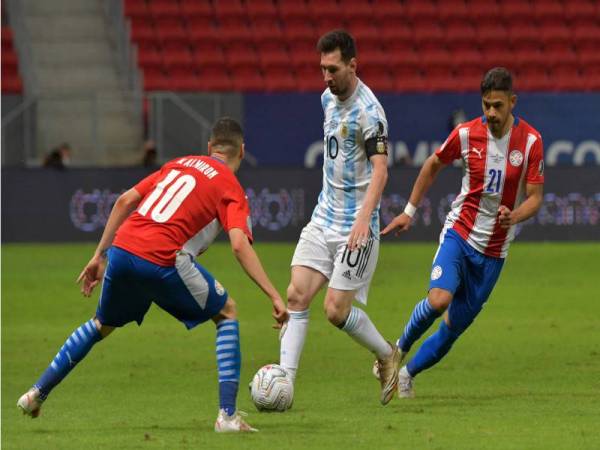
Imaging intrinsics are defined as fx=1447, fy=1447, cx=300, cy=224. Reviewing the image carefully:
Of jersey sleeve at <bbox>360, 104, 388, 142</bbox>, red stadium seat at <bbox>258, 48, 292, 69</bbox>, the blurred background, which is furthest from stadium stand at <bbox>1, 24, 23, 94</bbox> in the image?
jersey sleeve at <bbox>360, 104, 388, 142</bbox>

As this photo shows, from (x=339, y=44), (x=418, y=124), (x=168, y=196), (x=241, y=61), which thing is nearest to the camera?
(x=168, y=196)

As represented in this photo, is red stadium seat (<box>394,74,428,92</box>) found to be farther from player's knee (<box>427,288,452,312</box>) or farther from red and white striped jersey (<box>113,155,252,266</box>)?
red and white striped jersey (<box>113,155,252,266</box>)

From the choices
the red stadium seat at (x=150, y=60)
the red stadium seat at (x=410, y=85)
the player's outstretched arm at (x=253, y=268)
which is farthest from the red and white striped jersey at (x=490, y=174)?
the red stadium seat at (x=150, y=60)

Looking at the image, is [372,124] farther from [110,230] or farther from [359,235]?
[110,230]

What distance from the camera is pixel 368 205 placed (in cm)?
815

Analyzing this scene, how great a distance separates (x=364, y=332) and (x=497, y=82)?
5.58 feet

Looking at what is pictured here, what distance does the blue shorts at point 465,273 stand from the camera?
891 centimetres

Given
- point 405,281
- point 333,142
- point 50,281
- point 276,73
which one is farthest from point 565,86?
point 333,142

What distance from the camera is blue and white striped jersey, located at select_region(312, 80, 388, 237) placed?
8492 mm

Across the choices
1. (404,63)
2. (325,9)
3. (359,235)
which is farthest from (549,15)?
(359,235)

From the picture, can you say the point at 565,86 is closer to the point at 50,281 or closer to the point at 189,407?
the point at 50,281

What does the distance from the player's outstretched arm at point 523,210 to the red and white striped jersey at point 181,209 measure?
1821mm

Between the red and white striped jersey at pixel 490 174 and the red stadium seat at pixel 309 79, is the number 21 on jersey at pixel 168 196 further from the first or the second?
the red stadium seat at pixel 309 79

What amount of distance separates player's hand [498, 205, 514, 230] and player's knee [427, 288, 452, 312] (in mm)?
537
